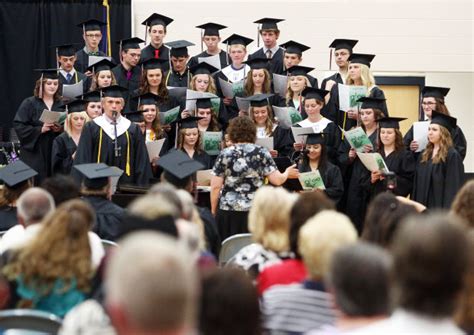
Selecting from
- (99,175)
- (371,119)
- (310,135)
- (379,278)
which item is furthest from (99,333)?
(371,119)

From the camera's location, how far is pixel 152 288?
203 centimetres

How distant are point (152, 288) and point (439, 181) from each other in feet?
24.6

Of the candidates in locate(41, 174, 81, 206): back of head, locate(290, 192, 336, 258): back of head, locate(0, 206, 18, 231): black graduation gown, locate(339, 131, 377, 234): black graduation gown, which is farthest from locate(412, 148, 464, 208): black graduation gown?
locate(290, 192, 336, 258): back of head

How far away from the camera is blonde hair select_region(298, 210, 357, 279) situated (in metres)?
3.38

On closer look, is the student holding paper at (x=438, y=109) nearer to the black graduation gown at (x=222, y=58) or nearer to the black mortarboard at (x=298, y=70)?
the black mortarboard at (x=298, y=70)

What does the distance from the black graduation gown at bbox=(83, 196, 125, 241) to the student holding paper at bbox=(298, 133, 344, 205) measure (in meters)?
3.28

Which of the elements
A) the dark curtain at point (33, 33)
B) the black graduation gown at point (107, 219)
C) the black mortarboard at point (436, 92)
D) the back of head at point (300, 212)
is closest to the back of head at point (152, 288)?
the back of head at point (300, 212)

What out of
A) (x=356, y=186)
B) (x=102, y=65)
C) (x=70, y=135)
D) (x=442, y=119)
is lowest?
(x=356, y=186)

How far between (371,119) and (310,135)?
857mm

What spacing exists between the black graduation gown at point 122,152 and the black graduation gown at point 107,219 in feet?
8.74

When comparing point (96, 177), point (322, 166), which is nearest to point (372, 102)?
point (322, 166)

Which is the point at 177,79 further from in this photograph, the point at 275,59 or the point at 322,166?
the point at 322,166

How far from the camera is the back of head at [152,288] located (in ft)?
6.65

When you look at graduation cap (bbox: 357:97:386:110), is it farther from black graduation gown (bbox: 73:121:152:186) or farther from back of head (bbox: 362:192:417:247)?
back of head (bbox: 362:192:417:247)
